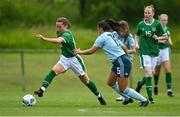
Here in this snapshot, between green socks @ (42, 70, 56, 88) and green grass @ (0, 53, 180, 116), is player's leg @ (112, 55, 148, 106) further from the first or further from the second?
green socks @ (42, 70, 56, 88)

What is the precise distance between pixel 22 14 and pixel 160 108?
48.0 m

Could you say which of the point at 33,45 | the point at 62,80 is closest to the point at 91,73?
the point at 62,80

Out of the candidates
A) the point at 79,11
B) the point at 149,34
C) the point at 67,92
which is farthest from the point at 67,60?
the point at 79,11

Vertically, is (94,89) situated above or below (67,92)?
below

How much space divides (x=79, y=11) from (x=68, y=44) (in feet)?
168

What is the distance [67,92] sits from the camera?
2683 cm

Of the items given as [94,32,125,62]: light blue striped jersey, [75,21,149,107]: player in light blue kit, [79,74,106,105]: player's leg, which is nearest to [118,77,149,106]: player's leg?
[75,21,149,107]: player in light blue kit

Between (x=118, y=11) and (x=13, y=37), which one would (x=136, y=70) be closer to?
(x=13, y=37)

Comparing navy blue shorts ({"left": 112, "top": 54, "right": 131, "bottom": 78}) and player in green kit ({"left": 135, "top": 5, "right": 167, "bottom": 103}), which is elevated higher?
player in green kit ({"left": 135, "top": 5, "right": 167, "bottom": 103})

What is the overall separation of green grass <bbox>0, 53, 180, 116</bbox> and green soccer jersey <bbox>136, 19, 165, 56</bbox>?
1.31 meters

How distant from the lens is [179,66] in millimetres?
33406

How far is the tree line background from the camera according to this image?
207ft

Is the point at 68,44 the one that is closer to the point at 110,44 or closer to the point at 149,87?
the point at 110,44

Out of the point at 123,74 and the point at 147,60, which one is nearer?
the point at 123,74
